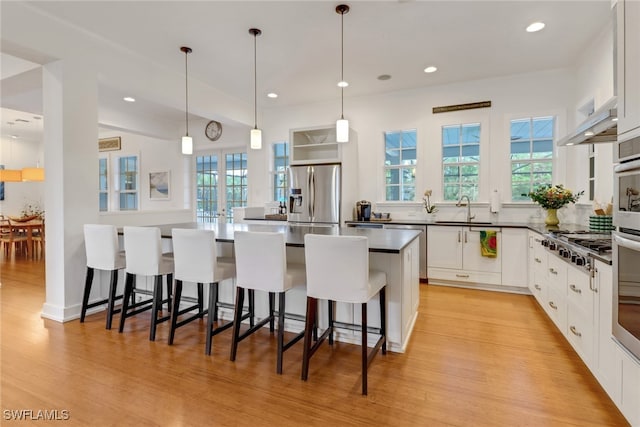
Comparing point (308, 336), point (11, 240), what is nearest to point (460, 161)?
point (308, 336)

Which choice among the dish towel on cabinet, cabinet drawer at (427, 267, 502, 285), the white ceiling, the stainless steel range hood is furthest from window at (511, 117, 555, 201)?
the stainless steel range hood

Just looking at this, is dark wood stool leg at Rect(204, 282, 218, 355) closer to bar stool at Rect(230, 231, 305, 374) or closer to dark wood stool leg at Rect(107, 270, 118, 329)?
bar stool at Rect(230, 231, 305, 374)

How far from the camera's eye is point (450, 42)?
3.59m

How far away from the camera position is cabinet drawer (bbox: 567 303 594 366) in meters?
2.09

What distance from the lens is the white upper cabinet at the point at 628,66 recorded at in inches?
58.1

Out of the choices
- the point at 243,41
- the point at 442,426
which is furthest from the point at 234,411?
the point at 243,41

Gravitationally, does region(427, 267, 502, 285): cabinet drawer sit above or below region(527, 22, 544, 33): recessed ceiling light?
below

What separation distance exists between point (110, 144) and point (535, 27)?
9019 millimetres

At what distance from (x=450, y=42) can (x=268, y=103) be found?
10.9 feet

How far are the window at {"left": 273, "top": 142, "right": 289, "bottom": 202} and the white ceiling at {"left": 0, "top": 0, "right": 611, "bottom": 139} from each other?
1589 mm

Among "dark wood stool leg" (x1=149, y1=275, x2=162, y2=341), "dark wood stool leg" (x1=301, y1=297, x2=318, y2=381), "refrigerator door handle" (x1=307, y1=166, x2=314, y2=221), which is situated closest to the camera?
"dark wood stool leg" (x1=301, y1=297, x2=318, y2=381)

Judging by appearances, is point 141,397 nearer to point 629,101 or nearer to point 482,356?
point 482,356

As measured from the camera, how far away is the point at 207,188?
717 centimetres

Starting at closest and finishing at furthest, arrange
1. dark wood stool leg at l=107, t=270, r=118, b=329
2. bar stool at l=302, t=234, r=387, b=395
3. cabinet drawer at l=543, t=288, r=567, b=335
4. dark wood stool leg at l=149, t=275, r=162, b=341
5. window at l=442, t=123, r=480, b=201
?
bar stool at l=302, t=234, r=387, b=395, cabinet drawer at l=543, t=288, r=567, b=335, dark wood stool leg at l=149, t=275, r=162, b=341, dark wood stool leg at l=107, t=270, r=118, b=329, window at l=442, t=123, r=480, b=201
